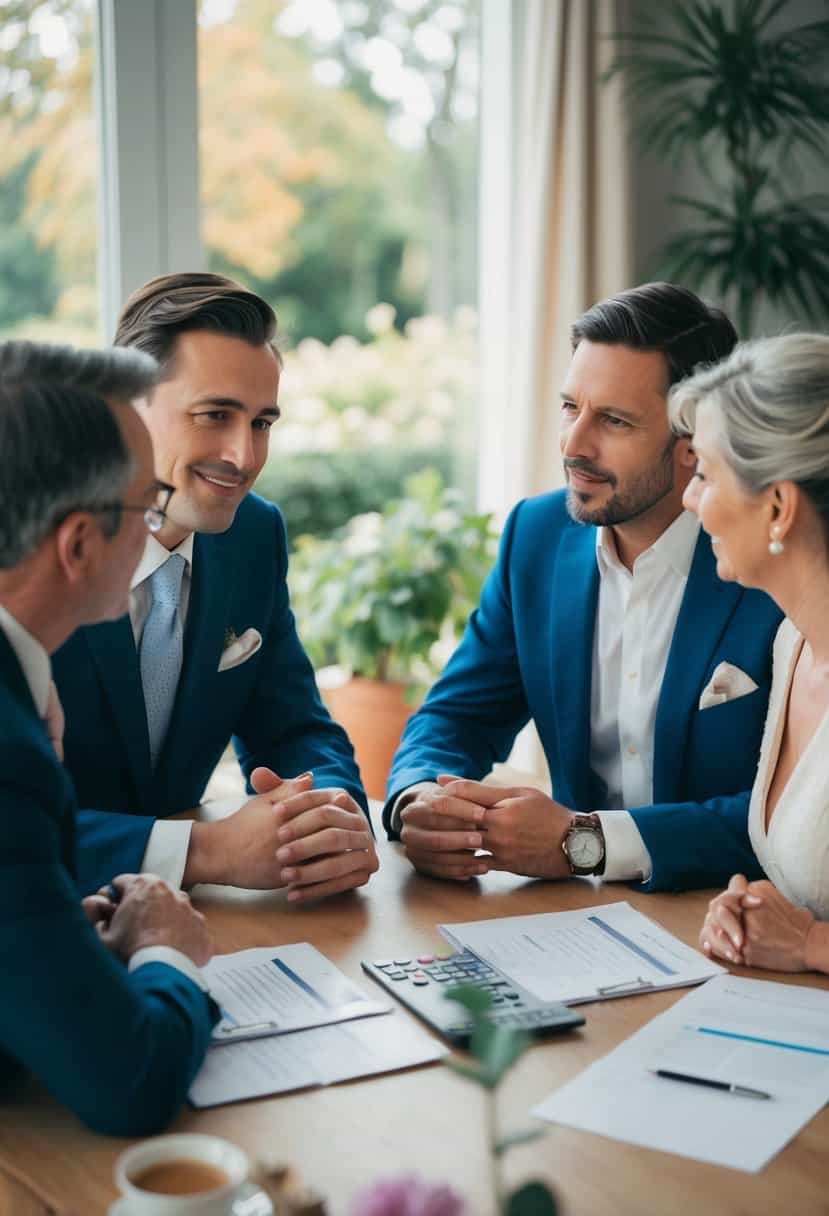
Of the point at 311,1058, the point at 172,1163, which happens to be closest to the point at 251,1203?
the point at 172,1163

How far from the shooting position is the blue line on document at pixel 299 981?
1.53 meters

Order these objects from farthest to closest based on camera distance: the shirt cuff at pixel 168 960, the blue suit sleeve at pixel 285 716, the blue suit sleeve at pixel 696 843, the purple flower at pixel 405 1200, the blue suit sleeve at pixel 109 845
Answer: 1. the blue suit sleeve at pixel 285 716
2. the blue suit sleeve at pixel 696 843
3. the blue suit sleeve at pixel 109 845
4. the shirt cuff at pixel 168 960
5. the purple flower at pixel 405 1200

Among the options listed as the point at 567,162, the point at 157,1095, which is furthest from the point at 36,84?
the point at 157,1095

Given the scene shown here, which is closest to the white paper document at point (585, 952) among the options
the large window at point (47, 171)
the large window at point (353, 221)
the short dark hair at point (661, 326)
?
the short dark hair at point (661, 326)

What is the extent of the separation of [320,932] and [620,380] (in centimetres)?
114

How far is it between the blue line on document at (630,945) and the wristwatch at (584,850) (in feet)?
0.44

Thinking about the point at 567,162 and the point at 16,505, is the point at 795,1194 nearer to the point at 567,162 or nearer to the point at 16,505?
the point at 16,505

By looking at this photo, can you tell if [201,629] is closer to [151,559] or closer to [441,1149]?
[151,559]

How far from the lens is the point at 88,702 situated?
6.84ft

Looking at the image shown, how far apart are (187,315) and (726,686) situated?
1.06 m

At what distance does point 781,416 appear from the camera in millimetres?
1886

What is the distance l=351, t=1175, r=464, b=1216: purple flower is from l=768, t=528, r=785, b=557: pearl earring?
1.29m

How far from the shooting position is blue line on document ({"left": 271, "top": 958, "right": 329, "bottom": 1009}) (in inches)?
60.1

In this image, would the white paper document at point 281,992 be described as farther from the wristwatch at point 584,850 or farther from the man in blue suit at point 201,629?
the wristwatch at point 584,850
